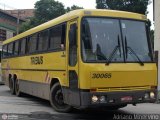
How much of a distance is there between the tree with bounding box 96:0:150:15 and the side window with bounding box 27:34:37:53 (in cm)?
3011

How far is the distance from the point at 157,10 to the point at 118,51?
10.1m

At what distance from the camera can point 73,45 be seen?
36.2 ft

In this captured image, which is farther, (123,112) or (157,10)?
(157,10)

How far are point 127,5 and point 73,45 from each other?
3568 centimetres

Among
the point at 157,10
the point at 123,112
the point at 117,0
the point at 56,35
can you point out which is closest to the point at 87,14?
the point at 56,35

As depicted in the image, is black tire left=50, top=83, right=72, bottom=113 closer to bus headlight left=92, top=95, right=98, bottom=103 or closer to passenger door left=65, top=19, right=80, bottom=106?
passenger door left=65, top=19, right=80, bottom=106

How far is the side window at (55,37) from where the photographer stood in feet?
40.5

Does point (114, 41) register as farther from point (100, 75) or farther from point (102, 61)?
point (100, 75)

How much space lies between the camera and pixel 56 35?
1272 centimetres

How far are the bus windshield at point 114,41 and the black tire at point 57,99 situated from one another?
7.74 ft

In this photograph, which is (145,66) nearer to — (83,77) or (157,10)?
(83,77)

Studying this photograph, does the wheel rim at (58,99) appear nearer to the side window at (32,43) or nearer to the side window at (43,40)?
the side window at (43,40)

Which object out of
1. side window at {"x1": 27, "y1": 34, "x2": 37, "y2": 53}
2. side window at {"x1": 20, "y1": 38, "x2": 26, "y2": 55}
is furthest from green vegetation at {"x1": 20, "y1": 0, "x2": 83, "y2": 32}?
side window at {"x1": 27, "y1": 34, "x2": 37, "y2": 53}

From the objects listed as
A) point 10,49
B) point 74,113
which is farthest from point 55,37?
point 10,49
